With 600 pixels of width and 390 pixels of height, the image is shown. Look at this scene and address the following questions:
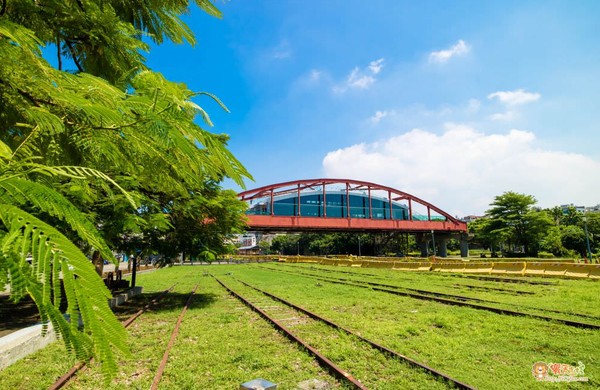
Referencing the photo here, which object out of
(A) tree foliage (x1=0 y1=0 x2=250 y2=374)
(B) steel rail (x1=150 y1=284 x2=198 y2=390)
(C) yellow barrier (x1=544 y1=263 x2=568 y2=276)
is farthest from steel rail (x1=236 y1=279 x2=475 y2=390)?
(C) yellow barrier (x1=544 y1=263 x2=568 y2=276)

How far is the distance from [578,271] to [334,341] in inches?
780

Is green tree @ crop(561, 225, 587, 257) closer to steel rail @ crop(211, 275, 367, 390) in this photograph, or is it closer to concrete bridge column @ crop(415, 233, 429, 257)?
Result: concrete bridge column @ crop(415, 233, 429, 257)

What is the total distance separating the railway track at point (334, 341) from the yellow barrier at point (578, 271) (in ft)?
58.5

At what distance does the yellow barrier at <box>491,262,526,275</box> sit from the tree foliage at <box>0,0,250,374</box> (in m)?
27.5

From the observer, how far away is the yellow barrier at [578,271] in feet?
63.2

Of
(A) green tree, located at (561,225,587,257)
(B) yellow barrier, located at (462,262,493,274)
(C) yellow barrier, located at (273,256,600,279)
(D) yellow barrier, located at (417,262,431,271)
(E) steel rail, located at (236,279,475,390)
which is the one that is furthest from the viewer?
(A) green tree, located at (561,225,587,257)

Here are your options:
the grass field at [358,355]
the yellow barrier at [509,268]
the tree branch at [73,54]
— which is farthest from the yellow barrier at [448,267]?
the tree branch at [73,54]

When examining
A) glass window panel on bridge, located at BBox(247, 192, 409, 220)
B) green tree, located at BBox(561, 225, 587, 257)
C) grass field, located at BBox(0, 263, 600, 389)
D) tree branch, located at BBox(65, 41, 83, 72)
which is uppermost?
glass window panel on bridge, located at BBox(247, 192, 409, 220)

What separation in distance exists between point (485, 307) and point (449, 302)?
174 centimetres

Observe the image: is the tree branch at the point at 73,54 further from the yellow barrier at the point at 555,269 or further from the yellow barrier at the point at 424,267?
the yellow barrier at the point at 424,267

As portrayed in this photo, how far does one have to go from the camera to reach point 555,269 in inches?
842

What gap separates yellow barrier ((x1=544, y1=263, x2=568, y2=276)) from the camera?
2087 cm

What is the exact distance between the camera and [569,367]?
6.32 metres

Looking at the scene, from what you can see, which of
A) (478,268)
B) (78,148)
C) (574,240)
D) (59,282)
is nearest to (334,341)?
(78,148)
